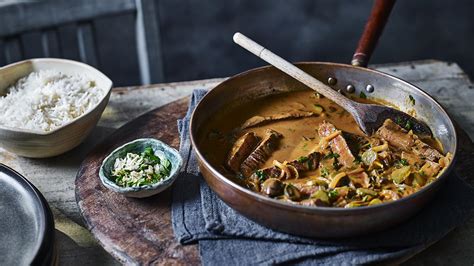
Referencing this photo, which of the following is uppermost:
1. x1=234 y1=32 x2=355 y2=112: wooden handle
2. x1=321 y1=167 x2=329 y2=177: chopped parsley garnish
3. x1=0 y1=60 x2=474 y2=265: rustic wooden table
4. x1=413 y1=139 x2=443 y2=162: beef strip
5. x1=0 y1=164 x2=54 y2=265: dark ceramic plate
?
x1=234 y1=32 x2=355 y2=112: wooden handle

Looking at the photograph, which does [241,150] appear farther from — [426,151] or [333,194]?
[426,151]

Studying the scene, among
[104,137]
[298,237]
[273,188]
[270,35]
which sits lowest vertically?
[270,35]

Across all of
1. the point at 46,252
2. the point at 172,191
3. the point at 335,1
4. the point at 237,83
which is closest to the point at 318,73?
the point at 237,83

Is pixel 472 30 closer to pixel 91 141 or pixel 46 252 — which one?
pixel 91 141

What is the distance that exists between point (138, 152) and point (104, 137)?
0.37 meters

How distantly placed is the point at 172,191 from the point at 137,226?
21 cm

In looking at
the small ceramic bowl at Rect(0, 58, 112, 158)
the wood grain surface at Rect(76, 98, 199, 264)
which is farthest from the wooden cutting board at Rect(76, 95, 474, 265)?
the small ceramic bowl at Rect(0, 58, 112, 158)

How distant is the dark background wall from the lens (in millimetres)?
5523

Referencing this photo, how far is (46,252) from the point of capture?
5.86 feet

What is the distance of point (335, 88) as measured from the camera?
254 centimetres

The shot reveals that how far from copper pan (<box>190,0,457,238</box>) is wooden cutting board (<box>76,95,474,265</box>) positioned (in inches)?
7.5

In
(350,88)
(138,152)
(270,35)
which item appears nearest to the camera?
(138,152)

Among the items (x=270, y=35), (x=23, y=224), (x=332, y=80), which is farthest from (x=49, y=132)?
(x=270, y=35)

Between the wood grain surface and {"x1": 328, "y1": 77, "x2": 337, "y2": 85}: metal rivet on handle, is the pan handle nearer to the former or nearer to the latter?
{"x1": 328, "y1": 77, "x2": 337, "y2": 85}: metal rivet on handle
